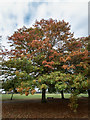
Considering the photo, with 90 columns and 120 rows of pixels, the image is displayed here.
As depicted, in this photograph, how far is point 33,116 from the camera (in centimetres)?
612

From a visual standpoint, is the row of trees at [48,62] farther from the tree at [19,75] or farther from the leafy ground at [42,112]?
the leafy ground at [42,112]

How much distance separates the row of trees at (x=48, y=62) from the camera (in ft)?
18.3

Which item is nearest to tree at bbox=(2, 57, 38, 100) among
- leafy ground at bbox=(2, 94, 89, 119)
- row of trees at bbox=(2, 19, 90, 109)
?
row of trees at bbox=(2, 19, 90, 109)

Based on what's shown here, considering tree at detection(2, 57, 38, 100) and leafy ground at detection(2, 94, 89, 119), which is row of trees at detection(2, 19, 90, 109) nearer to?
tree at detection(2, 57, 38, 100)

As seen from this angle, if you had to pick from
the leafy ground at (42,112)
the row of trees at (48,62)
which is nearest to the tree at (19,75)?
the row of trees at (48,62)

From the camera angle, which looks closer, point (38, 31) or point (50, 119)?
point (50, 119)

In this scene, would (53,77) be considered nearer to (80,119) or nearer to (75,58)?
(75,58)

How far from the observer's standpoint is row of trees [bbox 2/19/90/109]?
5.57 m

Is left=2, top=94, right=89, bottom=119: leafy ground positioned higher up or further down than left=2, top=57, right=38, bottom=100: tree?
further down

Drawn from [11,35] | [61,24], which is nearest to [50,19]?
[61,24]

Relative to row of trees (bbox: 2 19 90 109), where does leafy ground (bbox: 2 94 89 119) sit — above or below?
below

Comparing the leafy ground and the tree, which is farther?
the leafy ground

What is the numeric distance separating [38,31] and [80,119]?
7.15m

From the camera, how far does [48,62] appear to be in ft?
19.8
